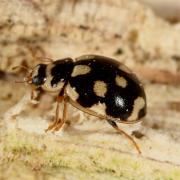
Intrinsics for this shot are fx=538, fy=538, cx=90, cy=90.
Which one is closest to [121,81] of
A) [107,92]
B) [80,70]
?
[107,92]

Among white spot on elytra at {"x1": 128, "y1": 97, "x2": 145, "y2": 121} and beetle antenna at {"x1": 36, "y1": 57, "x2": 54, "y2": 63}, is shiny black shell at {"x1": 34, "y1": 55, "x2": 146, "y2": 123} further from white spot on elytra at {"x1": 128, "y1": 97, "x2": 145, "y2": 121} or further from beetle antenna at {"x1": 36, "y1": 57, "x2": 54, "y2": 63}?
beetle antenna at {"x1": 36, "y1": 57, "x2": 54, "y2": 63}

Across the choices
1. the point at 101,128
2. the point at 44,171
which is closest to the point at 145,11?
the point at 101,128

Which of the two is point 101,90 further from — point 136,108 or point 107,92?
point 136,108

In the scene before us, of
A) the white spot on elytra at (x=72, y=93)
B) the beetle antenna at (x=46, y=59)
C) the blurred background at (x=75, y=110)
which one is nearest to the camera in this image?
the blurred background at (x=75, y=110)

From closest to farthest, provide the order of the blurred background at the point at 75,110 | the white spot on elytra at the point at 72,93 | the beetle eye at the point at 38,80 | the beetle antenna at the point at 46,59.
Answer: the blurred background at the point at 75,110
the white spot on elytra at the point at 72,93
the beetle eye at the point at 38,80
the beetle antenna at the point at 46,59

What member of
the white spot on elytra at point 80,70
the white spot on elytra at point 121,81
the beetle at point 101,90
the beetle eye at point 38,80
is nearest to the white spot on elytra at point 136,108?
the beetle at point 101,90

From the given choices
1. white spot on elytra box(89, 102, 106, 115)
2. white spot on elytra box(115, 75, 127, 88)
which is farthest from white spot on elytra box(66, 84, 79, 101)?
white spot on elytra box(115, 75, 127, 88)

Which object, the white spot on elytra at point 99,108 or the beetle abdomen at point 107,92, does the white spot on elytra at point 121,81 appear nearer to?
the beetle abdomen at point 107,92
